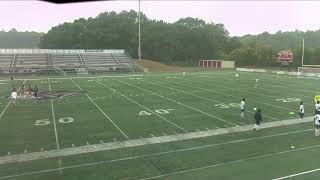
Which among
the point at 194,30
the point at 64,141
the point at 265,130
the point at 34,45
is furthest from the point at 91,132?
the point at 34,45

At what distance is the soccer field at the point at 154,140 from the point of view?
12.9 meters

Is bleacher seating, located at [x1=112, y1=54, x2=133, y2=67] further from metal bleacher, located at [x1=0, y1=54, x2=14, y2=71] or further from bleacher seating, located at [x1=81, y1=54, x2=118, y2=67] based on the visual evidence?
metal bleacher, located at [x1=0, y1=54, x2=14, y2=71]

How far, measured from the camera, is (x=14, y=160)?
14.1 m

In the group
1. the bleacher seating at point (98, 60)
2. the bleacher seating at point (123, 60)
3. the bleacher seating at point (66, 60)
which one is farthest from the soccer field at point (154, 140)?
the bleacher seating at point (123, 60)

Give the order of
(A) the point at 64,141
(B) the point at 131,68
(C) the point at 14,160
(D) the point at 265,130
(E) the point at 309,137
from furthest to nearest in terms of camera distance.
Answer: (B) the point at 131,68, (D) the point at 265,130, (E) the point at 309,137, (A) the point at 64,141, (C) the point at 14,160

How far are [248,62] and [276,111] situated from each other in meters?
67.4

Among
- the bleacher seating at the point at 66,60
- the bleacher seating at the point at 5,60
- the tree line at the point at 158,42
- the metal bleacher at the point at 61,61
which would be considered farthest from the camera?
the tree line at the point at 158,42

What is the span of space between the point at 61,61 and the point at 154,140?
5726cm

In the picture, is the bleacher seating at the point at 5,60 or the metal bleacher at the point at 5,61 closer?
the metal bleacher at the point at 5,61

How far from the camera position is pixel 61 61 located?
233ft

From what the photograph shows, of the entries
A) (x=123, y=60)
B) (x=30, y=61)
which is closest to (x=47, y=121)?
(x=30, y=61)

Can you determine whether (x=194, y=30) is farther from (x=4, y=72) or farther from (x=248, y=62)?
(x=4, y=72)

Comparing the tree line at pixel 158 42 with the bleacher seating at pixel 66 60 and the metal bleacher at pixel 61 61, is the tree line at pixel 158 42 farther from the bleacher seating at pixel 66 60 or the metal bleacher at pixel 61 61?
the bleacher seating at pixel 66 60

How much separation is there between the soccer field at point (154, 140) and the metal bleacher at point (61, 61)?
3721cm
